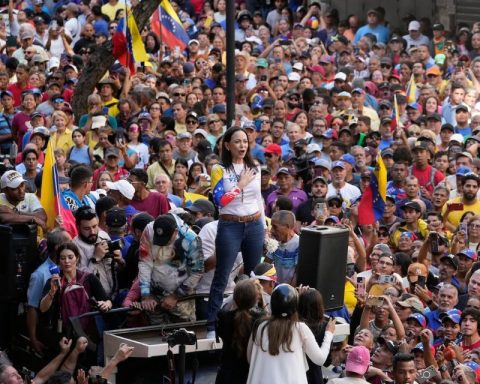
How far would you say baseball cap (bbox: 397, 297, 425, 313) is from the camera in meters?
14.3

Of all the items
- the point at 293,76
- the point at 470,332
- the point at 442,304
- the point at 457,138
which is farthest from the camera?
the point at 293,76

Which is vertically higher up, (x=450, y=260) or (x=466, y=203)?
(x=466, y=203)

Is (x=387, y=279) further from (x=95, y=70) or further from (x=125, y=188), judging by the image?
(x=95, y=70)

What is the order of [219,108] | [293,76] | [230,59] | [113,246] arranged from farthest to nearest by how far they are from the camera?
[293,76], [219,108], [230,59], [113,246]

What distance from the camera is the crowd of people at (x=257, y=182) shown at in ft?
41.9

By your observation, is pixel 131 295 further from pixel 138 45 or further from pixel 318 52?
pixel 318 52

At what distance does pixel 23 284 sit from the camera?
13359 millimetres

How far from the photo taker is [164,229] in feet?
41.9

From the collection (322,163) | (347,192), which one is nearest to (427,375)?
(347,192)

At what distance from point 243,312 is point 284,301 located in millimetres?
499

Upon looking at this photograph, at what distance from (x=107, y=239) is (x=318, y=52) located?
38.3 ft

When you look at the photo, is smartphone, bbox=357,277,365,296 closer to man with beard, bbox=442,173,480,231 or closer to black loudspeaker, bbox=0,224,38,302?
black loudspeaker, bbox=0,224,38,302

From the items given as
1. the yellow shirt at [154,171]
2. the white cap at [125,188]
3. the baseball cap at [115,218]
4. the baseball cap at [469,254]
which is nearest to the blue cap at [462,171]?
the baseball cap at [469,254]

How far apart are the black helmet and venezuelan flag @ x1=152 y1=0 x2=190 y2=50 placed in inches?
447
